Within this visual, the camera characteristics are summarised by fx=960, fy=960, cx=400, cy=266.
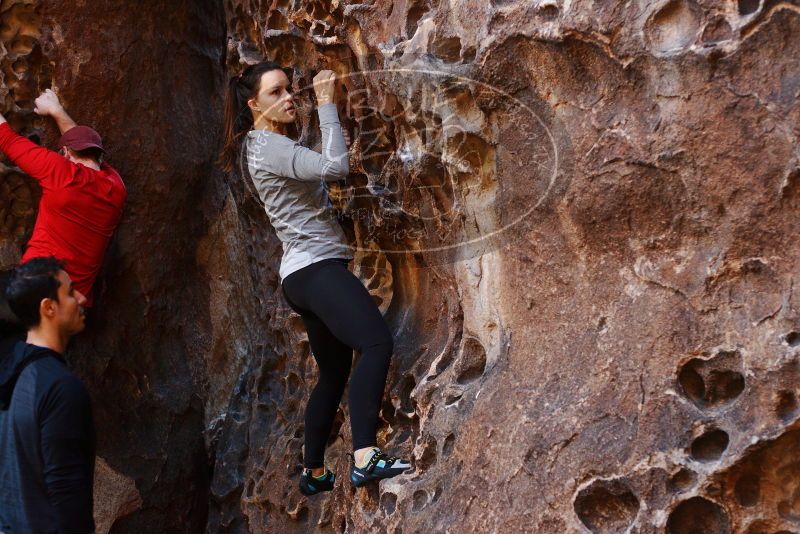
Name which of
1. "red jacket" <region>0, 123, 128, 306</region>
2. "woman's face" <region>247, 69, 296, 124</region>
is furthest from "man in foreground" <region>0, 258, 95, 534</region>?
"red jacket" <region>0, 123, 128, 306</region>

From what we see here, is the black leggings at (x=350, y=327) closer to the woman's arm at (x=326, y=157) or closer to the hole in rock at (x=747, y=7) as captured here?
the woman's arm at (x=326, y=157)

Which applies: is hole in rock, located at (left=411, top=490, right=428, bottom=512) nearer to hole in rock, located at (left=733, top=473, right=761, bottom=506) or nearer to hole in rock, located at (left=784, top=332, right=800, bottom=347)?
hole in rock, located at (left=733, top=473, right=761, bottom=506)

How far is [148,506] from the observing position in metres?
3.98

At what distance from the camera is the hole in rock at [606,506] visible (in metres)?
2.28

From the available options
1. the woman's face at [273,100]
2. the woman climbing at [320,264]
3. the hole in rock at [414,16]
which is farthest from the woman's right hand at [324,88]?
the hole in rock at [414,16]

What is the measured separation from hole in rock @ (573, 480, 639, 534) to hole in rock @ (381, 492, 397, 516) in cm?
63

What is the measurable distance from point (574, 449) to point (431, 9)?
1.30 m

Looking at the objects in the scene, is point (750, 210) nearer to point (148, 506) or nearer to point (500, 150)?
point (500, 150)

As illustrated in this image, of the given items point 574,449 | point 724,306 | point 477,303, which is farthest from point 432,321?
point 724,306

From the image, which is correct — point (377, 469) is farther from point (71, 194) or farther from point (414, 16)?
point (71, 194)

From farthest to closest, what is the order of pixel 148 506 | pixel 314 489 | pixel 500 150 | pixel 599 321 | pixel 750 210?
pixel 148 506 < pixel 314 489 < pixel 500 150 < pixel 599 321 < pixel 750 210

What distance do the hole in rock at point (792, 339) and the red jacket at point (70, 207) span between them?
2.39m

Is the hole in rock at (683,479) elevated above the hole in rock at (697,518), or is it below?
above

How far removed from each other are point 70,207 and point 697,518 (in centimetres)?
239
